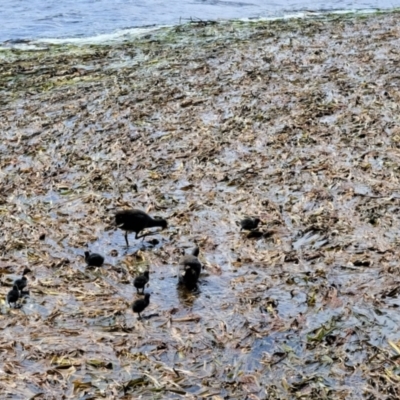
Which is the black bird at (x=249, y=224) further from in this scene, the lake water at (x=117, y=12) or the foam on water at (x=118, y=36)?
the lake water at (x=117, y=12)

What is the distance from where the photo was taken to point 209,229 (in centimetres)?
683

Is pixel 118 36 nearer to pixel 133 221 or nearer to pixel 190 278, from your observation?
pixel 133 221

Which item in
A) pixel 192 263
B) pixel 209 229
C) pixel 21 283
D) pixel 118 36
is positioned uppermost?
pixel 192 263

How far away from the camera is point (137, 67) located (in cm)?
1445

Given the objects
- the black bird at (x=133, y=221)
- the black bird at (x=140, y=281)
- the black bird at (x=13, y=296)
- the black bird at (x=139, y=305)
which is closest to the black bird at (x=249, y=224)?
the black bird at (x=133, y=221)

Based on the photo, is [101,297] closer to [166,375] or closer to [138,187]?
[166,375]

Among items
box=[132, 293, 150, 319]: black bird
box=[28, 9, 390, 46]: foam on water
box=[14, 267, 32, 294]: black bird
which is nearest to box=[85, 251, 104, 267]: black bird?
box=[14, 267, 32, 294]: black bird

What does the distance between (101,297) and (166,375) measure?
4.02 ft

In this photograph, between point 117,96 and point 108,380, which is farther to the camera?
point 117,96

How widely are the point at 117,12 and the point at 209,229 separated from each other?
1800 centimetres

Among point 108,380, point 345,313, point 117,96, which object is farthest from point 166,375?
point 117,96

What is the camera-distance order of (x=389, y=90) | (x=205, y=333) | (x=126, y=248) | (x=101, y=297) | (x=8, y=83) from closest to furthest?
1. (x=205, y=333)
2. (x=101, y=297)
3. (x=126, y=248)
4. (x=389, y=90)
5. (x=8, y=83)

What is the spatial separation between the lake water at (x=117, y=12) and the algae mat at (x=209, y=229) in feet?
21.4

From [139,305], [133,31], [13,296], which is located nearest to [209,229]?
[139,305]
